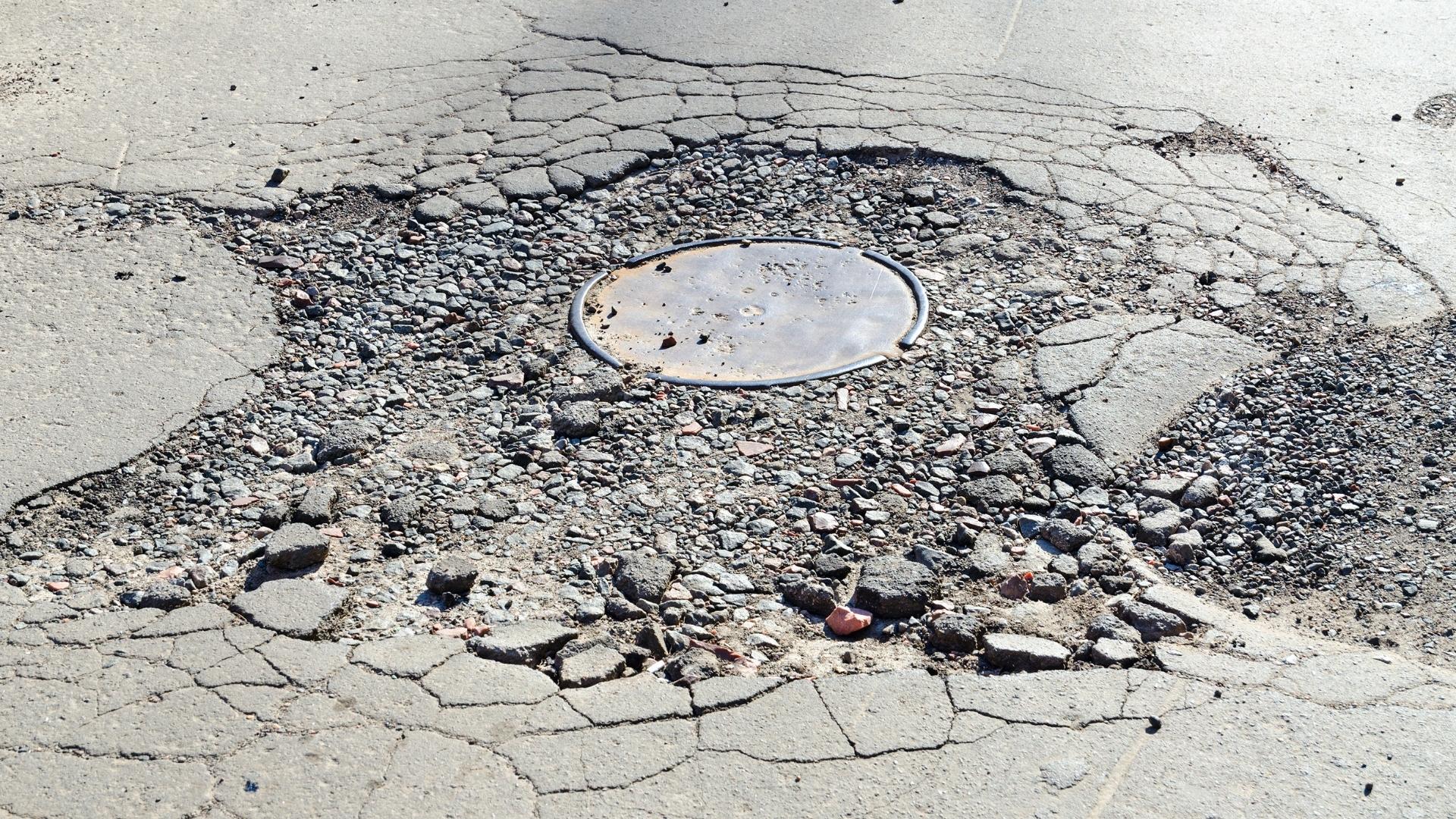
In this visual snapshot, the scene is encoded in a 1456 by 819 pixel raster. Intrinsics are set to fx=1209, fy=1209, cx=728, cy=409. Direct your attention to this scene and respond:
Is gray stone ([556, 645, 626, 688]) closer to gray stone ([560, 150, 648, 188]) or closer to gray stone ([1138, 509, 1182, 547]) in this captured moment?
gray stone ([1138, 509, 1182, 547])

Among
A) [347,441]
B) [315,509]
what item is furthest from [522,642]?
[347,441]

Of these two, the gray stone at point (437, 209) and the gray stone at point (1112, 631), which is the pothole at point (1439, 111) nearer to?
the gray stone at point (1112, 631)

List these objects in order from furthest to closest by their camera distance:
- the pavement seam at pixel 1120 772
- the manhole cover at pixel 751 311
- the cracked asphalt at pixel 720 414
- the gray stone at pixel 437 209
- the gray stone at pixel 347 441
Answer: the gray stone at pixel 437 209 < the manhole cover at pixel 751 311 < the gray stone at pixel 347 441 < the cracked asphalt at pixel 720 414 < the pavement seam at pixel 1120 772

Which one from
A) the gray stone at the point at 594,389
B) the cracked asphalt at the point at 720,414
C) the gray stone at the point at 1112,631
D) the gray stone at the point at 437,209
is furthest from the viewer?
the gray stone at the point at 437,209

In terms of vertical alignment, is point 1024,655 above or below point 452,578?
above

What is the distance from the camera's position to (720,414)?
12.5 ft

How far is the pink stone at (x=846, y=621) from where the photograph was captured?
2949mm

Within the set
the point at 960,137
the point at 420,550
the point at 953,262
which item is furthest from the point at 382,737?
the point at 960,137

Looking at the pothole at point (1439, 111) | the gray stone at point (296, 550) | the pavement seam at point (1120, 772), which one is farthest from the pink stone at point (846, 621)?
the pothole at point (1439, 111)

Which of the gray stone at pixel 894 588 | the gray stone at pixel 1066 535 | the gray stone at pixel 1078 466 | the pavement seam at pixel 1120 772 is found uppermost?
the pavement seam at pixel 1120 772

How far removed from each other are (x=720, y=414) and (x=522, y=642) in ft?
3.92

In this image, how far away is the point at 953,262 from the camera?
4652 millimetres

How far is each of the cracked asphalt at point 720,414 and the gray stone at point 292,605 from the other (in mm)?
14

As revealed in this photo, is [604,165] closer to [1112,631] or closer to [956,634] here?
[956,634]
